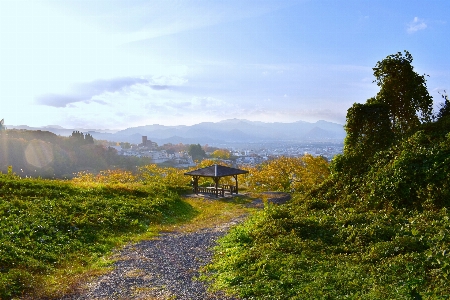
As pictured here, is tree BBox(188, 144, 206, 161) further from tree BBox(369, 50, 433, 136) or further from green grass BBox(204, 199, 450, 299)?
green grass BBox(204, 199, 450, 299)

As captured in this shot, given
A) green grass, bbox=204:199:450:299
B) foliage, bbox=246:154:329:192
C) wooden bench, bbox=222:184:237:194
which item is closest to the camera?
green grass, bbox=204:199:450:299

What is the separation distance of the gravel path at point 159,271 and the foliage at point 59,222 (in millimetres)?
1462

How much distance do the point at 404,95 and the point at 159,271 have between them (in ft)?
54.9

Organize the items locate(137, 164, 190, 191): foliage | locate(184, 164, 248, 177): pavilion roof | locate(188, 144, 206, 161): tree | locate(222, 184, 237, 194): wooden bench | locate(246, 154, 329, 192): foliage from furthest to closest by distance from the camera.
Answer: locate(188, 144, 206, 161): tree, locate(137, 164, 190, 191): foliage, locate(246, 154, 329, 192): foliage, locate(222, 184, 237, 194): wooden bench, locate(184, 164, 248, 177): pavilion roof

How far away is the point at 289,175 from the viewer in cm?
3575

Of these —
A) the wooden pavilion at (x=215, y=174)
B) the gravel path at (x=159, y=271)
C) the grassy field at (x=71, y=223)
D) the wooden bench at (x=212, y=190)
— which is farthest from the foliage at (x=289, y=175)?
the gravel path at (x=159, y=271)

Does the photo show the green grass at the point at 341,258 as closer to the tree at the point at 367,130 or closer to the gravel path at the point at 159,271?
the gravel path at the point at 159,271

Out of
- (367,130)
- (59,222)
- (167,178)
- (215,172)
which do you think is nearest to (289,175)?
(215,172)

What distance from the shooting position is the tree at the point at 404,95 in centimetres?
1978

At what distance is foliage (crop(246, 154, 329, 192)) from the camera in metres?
32.3

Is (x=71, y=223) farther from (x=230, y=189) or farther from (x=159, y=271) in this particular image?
(x=230, y=189)

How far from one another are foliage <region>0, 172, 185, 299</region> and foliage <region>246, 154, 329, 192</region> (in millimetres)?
13202

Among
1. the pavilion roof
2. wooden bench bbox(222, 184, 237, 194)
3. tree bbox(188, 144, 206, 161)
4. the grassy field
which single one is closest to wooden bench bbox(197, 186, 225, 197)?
wooden bench bbox(222, 184, 237, 194)

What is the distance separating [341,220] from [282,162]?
2588 centimetres
